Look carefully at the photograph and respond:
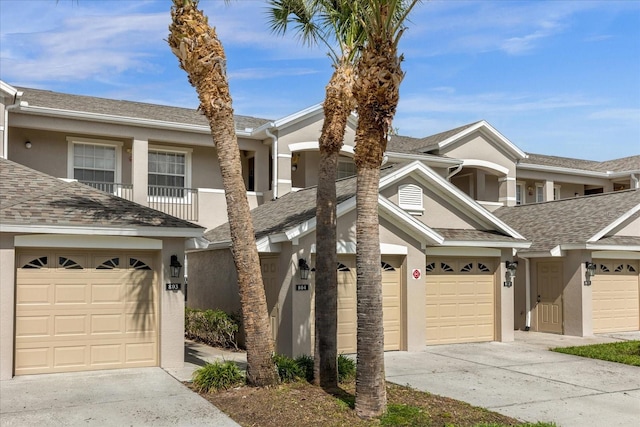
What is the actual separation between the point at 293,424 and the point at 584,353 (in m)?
9.18

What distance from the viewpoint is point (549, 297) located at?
1920cm

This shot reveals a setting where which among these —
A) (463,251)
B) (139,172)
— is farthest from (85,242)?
(463,251)

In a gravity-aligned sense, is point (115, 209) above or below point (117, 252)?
above

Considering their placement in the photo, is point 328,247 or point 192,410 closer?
point 192,410

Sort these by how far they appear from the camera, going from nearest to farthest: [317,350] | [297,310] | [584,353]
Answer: [317,350] < [297,310] < [584,353]

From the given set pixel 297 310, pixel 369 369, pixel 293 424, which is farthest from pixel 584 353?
pixel 293 424

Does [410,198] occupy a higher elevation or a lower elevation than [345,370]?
higher

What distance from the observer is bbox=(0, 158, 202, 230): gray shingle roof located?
11.6 metres

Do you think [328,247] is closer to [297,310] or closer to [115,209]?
[297,310]

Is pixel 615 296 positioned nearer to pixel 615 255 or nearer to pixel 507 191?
pixel 615 255

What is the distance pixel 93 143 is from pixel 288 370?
11509 mm

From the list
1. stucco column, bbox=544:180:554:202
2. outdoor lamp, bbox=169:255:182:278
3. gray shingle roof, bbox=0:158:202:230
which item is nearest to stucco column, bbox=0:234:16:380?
gray shingle roof, bbox=0:158:202:230

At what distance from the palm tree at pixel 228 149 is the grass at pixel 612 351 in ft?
26.8

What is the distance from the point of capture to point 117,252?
496 inches
